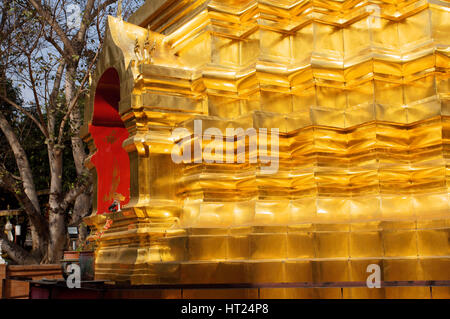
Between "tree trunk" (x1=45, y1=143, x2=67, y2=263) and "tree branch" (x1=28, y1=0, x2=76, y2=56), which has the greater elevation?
"tree branch" (x1=28, y1=0, x2=76, y2=56)

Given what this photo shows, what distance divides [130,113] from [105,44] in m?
1.16

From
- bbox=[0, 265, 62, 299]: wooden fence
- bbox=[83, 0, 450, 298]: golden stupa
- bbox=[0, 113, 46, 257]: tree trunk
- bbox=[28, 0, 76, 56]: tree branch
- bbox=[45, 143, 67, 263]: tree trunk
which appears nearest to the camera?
bbox=[83, 0, 450, 298]: golden stupa

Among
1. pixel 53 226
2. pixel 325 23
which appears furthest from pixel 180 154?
pixel 53 226

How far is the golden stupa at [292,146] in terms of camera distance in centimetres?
484

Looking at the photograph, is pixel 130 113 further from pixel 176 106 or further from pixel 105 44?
pixel 105 44

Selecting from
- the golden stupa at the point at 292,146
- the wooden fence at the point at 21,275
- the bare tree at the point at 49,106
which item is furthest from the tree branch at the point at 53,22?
the golden stupa at the point at 292,146

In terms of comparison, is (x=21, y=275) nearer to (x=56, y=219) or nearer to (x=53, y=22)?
(x=56, y=219)

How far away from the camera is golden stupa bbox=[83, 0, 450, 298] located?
484 cm

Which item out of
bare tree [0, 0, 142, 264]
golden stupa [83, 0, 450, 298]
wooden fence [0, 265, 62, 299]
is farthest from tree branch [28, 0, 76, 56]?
golden stupa [83, 0, 450, 298]

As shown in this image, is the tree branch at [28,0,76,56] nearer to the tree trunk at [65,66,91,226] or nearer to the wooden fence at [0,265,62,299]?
the tree trunk at [65,66,91,226]

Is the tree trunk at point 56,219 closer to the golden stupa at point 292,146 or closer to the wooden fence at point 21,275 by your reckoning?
the wooden fence at point 21,275

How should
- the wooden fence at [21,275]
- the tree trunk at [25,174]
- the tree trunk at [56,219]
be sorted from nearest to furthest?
1. the wooden fence at [21,275]
2. the tree trunk at [56,219]
3. the tree trunk at [25,174]
